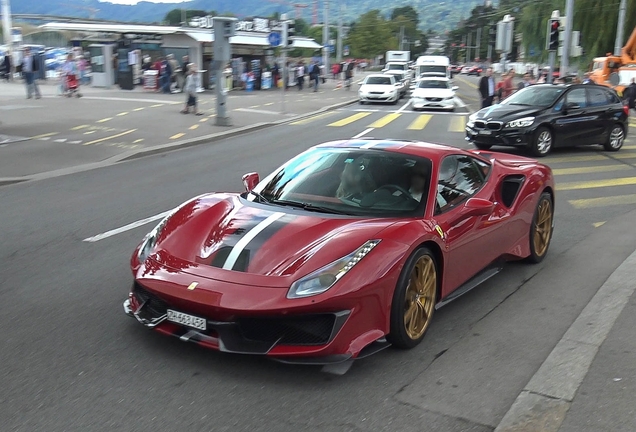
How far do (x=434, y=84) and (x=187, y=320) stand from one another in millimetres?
26991

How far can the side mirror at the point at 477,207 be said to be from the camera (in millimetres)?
5230

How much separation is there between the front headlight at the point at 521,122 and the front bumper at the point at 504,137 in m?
0.10

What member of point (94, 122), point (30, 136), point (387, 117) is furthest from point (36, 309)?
point (387, 117)

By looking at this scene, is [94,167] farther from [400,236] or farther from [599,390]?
[599,390]

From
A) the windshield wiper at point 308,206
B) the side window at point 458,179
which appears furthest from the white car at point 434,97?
the windshield wiper at point 308,206

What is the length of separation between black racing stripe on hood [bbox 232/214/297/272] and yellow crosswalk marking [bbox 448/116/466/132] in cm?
1664

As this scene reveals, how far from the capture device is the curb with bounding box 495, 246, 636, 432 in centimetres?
370

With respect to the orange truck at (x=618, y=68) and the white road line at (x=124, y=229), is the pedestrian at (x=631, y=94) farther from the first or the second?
the white road line at (x=124, y=229)

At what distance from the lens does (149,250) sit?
477cm

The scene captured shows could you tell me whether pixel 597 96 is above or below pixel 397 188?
below

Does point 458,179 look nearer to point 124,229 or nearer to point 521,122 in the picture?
point 124,229

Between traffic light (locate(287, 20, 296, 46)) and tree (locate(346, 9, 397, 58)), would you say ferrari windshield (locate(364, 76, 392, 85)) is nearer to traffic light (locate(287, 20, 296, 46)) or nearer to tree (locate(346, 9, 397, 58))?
traffic light (locate(287, 20, 296, 46))

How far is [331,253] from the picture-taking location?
428cm

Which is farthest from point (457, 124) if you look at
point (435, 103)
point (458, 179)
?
point (458, 179)
